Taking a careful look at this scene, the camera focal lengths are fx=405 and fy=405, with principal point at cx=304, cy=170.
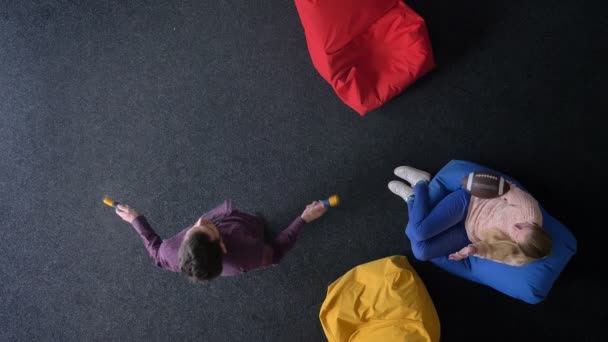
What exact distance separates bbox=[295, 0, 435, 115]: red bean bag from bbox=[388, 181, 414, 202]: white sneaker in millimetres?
477

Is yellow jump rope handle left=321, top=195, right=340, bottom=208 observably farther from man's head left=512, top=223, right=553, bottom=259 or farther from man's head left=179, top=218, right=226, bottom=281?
man's head left=512, top=223, right=553, bottom=259

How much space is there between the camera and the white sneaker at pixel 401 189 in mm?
2364

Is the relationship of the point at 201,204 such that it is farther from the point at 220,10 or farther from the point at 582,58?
the point at 582,58

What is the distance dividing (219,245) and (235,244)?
0.73 feet

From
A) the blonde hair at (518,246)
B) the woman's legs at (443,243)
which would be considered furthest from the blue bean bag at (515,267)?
the blonde hair at (518,246)

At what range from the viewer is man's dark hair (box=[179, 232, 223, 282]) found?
1633mm

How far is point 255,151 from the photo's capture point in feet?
8.55

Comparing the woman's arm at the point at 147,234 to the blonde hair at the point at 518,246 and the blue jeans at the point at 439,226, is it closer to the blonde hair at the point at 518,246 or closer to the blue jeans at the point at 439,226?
the blue jeans at the point at 439,226

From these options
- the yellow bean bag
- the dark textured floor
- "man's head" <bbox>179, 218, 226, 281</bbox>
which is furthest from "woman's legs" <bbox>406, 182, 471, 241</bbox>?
"man's head" <bbox>179, 218, 226, 281</bbox>

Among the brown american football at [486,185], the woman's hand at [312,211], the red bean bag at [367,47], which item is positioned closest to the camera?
the brown american football at [486,185]

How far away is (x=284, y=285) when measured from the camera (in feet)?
8.30

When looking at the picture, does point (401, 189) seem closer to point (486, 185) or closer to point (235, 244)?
point (486, 185)

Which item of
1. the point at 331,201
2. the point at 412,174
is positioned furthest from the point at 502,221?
the point at 331,201

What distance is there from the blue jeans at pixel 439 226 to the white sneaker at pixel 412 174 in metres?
0.21
